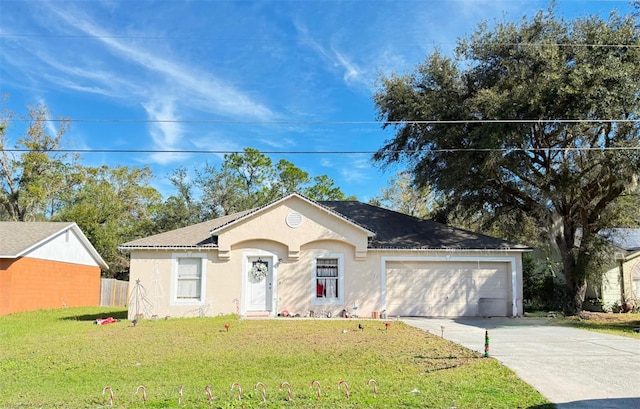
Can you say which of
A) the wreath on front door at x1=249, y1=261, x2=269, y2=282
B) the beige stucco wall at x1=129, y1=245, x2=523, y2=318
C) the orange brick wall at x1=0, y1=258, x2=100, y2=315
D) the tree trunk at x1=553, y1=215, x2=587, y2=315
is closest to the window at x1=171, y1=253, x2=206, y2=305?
the beige stucco wall at x1=129, y1=245, x2=523, y2=318

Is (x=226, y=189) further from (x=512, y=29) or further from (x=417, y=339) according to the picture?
(x=417, y=339)

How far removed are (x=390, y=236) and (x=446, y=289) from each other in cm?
299

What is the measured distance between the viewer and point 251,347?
11961 millimetres

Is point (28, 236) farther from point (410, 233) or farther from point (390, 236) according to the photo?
point (410, 233)

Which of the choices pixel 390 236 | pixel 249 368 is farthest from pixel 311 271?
pixel 249 368

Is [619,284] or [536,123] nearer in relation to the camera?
[536,123]

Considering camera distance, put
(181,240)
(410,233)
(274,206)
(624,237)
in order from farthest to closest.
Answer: (624,237) < (410,233) < (181,240) < (274,206)

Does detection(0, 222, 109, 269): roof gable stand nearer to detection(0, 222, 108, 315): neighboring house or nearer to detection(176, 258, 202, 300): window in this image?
detection(0, 222, 108, 315): neighboring house

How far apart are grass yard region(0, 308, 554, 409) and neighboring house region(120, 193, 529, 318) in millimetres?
2547

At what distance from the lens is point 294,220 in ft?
61.4

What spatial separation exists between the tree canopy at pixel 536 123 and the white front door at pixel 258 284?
7503 mm

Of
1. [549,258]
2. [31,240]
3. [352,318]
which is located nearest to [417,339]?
[352,318]

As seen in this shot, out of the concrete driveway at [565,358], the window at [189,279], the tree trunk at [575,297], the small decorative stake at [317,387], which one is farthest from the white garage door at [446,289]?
the small decorative stake at [317,387]

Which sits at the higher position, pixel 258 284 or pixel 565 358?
pixel 258 284
